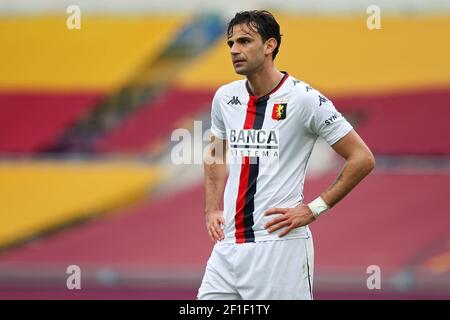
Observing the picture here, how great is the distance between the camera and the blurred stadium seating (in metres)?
12.8

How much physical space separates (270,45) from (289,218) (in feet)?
2.99

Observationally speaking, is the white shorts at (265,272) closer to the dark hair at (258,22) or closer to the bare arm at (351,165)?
the bare arm at (351,165)

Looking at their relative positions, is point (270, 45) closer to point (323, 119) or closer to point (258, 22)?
point (258, 22)

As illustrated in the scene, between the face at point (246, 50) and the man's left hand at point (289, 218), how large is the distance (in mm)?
738

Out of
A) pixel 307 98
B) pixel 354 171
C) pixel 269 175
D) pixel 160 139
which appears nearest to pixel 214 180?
pixel 269 175

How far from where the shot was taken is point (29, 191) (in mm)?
14203

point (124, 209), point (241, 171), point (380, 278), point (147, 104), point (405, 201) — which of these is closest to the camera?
point (241, 171)

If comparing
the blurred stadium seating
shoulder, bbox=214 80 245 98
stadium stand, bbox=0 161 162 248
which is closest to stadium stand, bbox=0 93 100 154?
the blurred stadium seating

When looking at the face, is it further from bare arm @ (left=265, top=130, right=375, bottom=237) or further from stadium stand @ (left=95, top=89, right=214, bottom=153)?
stadium stand @ (left=95, top=89, right=214, bottom=153)

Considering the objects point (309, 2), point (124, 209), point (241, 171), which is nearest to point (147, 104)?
point (124, 209)

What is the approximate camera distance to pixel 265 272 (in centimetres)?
475

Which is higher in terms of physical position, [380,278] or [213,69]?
[213,69]

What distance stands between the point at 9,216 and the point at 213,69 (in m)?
3.76

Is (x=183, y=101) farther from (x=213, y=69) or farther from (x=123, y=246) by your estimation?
(x=123, y=246)
